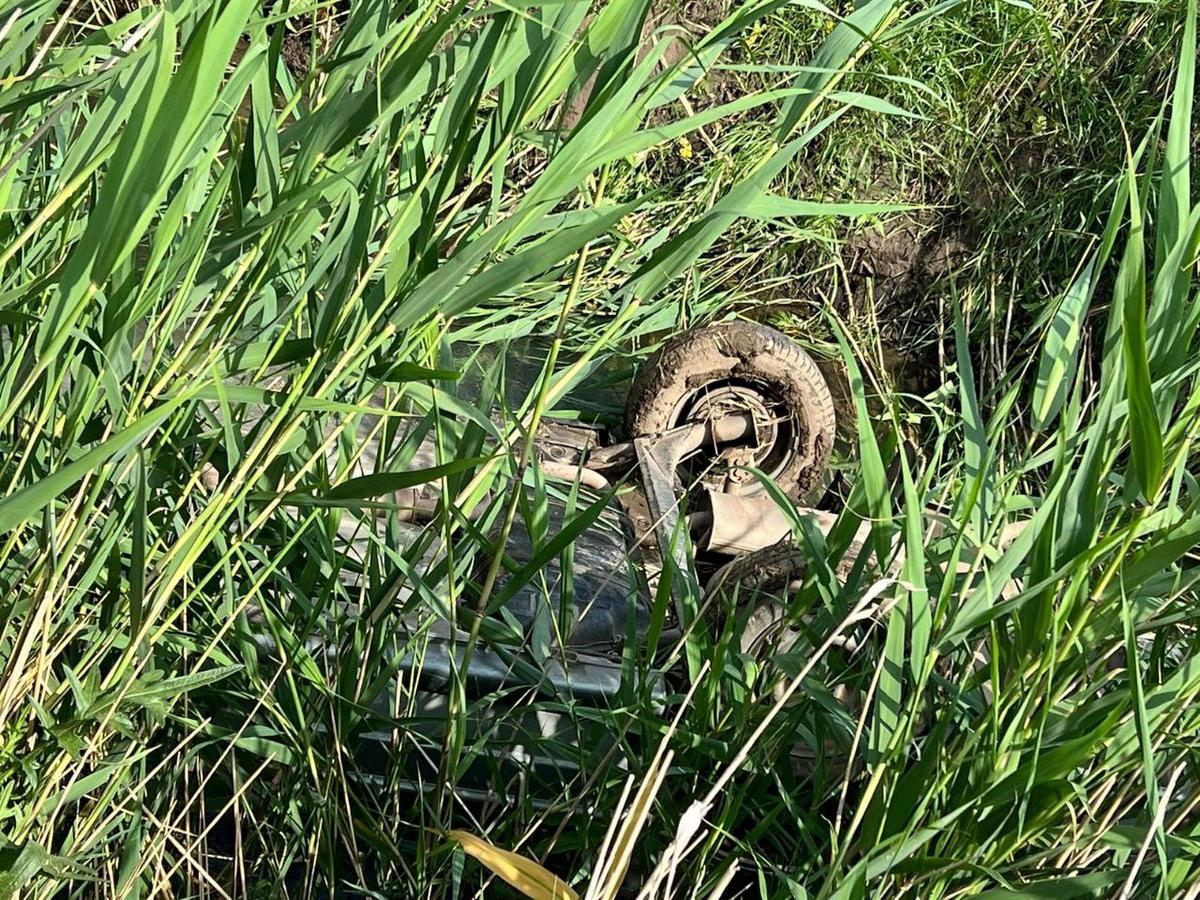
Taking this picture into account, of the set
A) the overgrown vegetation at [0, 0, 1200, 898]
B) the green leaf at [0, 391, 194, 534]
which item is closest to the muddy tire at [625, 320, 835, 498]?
the overgrown vegetation at [0, 0, 1200, 898]

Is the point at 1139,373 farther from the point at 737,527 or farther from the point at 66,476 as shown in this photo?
the point at 737,527

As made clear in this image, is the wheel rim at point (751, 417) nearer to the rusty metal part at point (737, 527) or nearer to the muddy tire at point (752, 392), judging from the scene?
the muddy tire at point (752, 392)

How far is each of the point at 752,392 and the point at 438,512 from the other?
7.52 ft

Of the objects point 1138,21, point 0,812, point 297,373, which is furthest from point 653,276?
point 1138,21

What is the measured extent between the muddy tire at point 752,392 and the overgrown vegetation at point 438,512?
1.96 metres

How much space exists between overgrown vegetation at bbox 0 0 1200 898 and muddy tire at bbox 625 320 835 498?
196cm

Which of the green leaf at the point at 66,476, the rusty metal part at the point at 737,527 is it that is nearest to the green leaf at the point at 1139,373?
the green leaf at the point at 66,476

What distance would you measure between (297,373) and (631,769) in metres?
0.48

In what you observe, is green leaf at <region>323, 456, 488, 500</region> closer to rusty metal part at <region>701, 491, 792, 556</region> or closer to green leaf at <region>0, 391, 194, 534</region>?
green leaf at <region>0, 391, 194, 534</region>

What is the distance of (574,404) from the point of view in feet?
12.3

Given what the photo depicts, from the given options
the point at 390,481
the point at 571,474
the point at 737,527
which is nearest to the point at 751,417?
the point at 571,474

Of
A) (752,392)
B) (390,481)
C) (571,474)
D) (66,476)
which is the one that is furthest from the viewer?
(752,392)

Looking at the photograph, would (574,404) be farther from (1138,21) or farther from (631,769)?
(1138,21)

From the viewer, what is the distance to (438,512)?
112 centimetres
